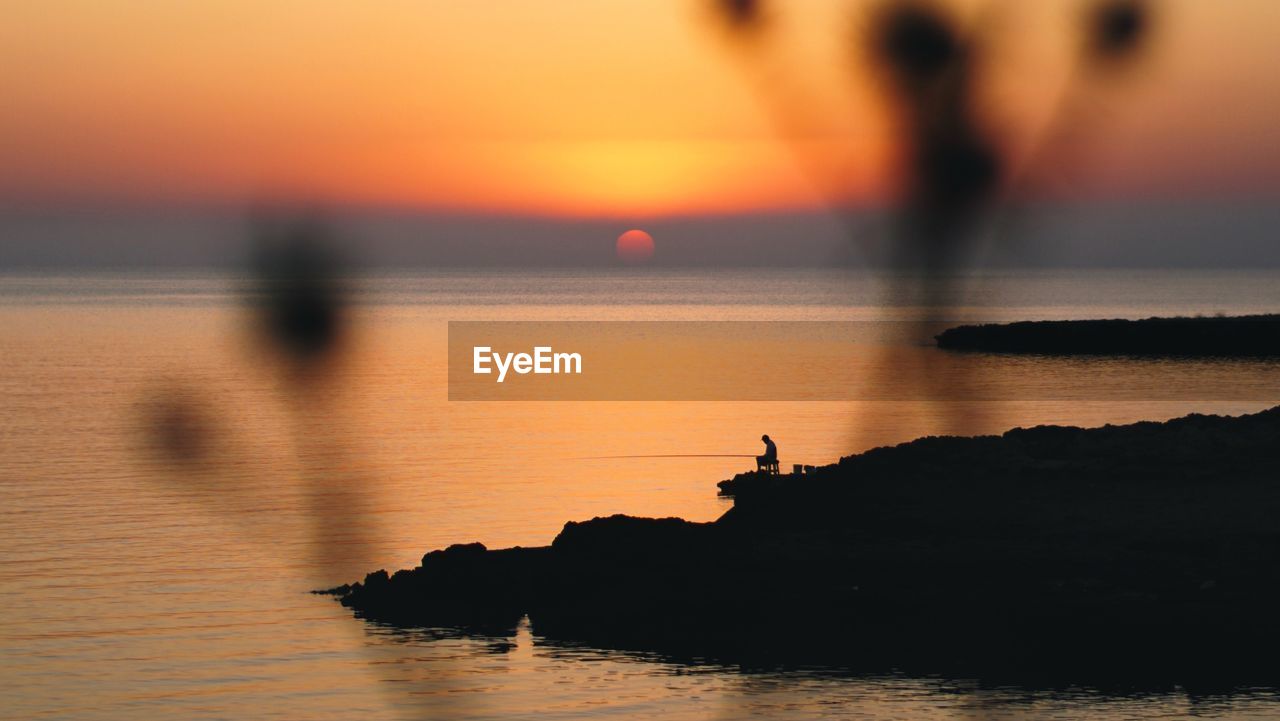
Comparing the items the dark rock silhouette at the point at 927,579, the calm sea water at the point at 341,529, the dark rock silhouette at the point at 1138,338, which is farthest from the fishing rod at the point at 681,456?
the dark rock silhouette at the point at 1138,338

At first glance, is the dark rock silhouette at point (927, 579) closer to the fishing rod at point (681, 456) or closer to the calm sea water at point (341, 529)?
the calm sea water at point (341, 529)

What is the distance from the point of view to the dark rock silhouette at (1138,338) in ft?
346

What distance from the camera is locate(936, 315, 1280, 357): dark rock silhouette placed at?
346ft

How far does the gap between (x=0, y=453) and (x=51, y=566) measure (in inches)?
853

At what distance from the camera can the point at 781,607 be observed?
21.7 metres

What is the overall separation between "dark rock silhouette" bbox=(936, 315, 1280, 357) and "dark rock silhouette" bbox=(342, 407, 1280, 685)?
3189 inches

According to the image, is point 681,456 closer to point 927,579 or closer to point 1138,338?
point 927,579

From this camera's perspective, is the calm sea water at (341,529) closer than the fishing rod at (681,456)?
Yes

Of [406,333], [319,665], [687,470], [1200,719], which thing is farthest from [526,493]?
[406,333]

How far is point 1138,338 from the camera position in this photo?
362ft

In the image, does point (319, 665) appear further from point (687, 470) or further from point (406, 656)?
point (687, 470)

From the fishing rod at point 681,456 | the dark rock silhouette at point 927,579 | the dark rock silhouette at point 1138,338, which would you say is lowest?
the dark rock silhouette at point 927,579

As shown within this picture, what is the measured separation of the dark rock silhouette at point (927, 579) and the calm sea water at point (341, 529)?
2.79 feet

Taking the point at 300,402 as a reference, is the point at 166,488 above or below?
above
